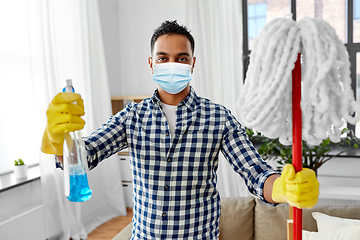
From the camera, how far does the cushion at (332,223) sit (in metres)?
1.79

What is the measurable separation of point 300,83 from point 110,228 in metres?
3.02

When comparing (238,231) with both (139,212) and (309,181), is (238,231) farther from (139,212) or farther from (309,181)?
→ (309,181)

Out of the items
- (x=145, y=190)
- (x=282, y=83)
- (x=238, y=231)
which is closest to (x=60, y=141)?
(x=145, y=190)

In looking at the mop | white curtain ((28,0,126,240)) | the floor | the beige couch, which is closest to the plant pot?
white curtain ((28,0,126,240))

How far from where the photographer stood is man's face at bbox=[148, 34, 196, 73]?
1.29 metres

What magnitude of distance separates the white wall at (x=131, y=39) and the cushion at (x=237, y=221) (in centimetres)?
219

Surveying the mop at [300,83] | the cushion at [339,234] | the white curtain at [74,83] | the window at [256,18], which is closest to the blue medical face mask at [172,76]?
the mop at [300,83]

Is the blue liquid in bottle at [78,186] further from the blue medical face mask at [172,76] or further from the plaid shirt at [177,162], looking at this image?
the blue medical face mask at [172,76]

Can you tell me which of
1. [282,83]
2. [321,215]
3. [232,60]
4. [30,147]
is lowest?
[321,215]

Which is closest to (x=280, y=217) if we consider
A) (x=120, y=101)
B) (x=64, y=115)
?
(x=64, y=115)

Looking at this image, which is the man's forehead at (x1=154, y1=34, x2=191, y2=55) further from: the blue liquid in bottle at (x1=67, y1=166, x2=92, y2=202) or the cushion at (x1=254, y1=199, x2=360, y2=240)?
the cushion at (x1=254, y1=199, x2=360, y2=240)

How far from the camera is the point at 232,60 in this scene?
11.4ft

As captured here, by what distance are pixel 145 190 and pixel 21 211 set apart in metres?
1.82

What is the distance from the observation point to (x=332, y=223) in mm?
1811
